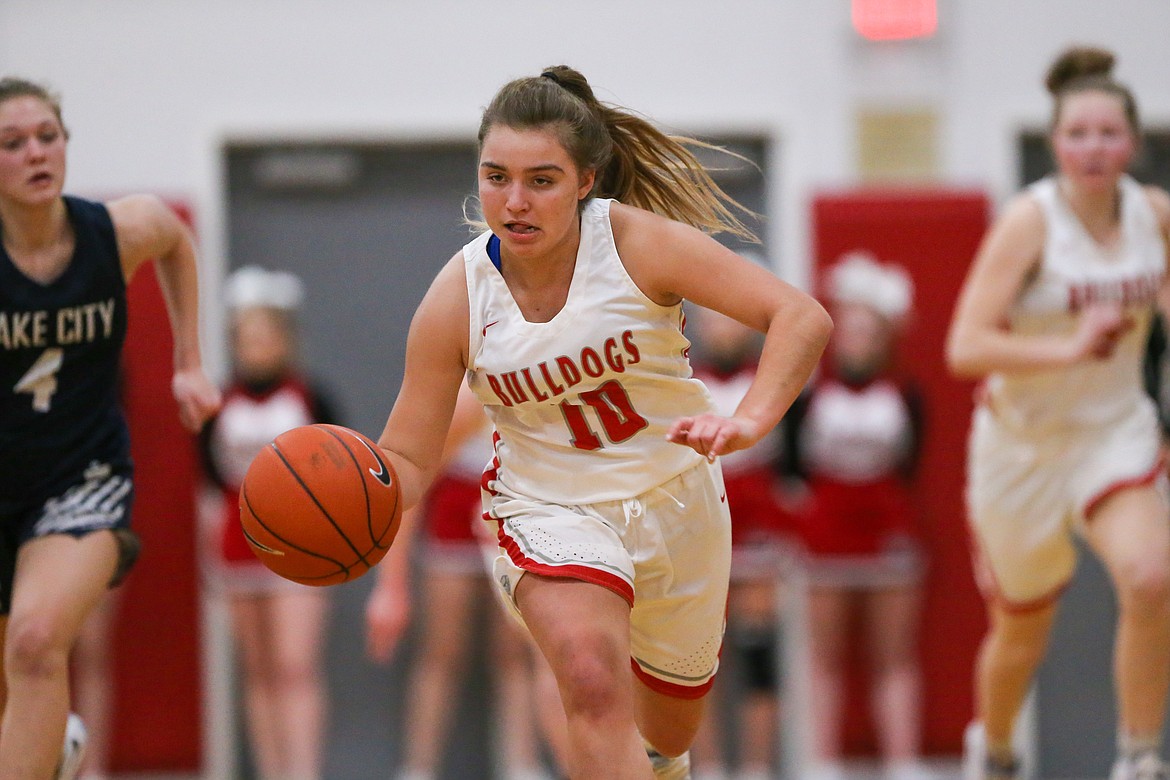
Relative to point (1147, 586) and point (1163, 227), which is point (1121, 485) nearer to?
point (1147, 586)

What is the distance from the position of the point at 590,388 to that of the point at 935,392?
13.9 feet

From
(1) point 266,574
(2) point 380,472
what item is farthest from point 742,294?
(1) point 266,574

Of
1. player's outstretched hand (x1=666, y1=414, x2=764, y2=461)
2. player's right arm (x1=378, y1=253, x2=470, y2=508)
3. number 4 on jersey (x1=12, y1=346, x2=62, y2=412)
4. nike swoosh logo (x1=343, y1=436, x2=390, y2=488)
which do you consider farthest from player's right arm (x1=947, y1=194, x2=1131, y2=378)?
number 4 on jersey (x1=12, y1=346, x2=62, y2=412)

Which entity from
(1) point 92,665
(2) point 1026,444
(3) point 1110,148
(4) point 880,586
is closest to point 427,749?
(1) point 92,665

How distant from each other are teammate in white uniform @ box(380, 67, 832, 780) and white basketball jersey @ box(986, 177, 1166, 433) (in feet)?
5.04

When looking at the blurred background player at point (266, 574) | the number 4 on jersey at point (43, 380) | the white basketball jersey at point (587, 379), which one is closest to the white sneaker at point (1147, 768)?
the white basketball jersey at point (587, 379)

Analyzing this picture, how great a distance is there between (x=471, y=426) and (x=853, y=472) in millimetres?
2331

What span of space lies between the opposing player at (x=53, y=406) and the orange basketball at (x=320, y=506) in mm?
728

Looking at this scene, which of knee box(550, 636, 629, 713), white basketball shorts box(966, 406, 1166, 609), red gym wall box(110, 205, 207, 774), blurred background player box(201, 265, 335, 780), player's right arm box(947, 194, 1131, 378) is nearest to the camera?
knee box(550, 636, 629, 713)

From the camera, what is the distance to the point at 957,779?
711cm

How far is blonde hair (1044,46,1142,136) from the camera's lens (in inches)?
179

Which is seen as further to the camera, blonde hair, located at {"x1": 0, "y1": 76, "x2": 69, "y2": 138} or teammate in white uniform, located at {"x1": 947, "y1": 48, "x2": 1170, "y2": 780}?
teammate in white uniform, located at {"x1": 947, "y1": 48, "x2": 1170, "y2": 780}

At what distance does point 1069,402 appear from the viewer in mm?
4562

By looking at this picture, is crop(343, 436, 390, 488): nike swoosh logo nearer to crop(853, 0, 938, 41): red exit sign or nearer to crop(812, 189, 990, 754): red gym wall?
crop(812, 189, 990, 754): red gym wall
